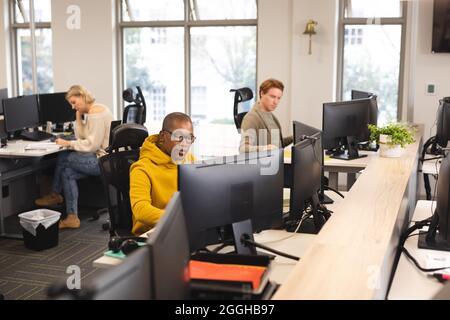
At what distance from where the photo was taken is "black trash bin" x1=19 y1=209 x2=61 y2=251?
4.86m

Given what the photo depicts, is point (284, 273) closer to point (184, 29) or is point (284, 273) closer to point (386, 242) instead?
point (386, 242)

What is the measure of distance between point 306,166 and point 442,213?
2.21 feet

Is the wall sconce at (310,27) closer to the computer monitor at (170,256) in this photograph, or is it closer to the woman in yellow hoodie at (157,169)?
the woman in yellow hoodie at (157,169)

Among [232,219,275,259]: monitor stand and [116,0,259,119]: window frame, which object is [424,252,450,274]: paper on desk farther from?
[116,0,259,119]: window frame

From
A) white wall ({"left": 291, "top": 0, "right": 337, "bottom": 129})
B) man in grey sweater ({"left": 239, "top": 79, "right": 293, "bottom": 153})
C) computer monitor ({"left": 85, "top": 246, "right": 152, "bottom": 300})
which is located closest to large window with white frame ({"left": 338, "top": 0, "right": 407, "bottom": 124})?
white wall ({"left": 291, "top": 0, "right": 337, "bottom": 129})

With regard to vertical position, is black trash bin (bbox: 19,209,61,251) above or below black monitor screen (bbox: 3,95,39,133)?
below

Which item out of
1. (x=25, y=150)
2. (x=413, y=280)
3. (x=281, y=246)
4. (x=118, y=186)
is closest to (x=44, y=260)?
(x=25, y=150)

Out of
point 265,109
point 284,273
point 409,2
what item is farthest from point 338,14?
point 284,273

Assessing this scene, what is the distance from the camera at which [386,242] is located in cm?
225

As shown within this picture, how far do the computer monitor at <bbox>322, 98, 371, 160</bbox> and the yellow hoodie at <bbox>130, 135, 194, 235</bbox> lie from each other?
6.02 ft

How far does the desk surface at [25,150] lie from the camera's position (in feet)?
17.8

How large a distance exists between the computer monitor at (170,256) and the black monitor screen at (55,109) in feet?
16.6

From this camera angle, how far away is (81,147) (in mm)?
5637

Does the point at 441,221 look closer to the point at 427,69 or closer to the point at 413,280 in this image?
the point at 413,280
